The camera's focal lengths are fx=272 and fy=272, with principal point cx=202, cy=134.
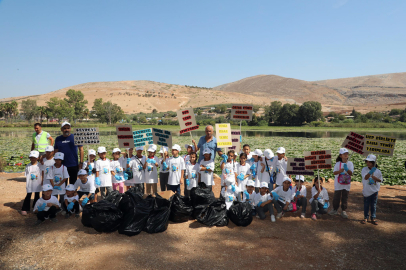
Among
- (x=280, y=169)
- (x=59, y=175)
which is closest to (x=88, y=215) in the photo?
→ (x=59, y=175)

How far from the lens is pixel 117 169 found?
7938 mm

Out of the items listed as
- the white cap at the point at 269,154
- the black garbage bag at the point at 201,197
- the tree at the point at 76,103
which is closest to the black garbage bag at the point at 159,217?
the black garbage bag at the point at 201,197

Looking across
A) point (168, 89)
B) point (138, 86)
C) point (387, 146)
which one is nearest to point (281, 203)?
point (387, 146)

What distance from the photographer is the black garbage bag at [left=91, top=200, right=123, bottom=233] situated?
6008 mm

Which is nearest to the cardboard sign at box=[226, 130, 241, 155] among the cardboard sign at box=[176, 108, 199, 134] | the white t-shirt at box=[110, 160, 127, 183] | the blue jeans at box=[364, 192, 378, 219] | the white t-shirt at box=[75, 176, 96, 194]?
the cardboard sign at box=[176, 108, 199, 134]

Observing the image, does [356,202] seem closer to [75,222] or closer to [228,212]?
[228,212]

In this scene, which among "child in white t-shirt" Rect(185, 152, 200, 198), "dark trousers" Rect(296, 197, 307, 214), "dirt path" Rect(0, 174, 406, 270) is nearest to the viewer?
"dirt path" Rect(0, 174, 406, 270)

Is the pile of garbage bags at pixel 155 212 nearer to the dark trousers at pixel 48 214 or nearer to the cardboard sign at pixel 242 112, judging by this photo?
the dark trousers at pixel 48 214

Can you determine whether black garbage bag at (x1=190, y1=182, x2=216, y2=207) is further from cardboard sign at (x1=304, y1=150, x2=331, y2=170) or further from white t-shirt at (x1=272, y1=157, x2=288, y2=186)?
cardboard sign at (x1=304, y1=150, x2=331, y2=170)

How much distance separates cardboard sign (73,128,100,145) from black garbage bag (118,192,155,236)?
2477 mm

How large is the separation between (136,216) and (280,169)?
14.1 feet

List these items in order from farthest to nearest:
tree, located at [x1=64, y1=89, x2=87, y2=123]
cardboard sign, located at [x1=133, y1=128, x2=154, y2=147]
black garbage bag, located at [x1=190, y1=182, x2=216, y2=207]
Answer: tree, located at [x1=64, y1=89, x2=87, y2=123], cardboard sign, located at [x1=133, y1=128, x2=154, y2=147], black garbage bag, located at [x1=190, y1=182, x2=216, y2=207]

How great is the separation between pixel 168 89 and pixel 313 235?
16387 centimetres

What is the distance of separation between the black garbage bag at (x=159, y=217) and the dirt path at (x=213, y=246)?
6.9 inches
